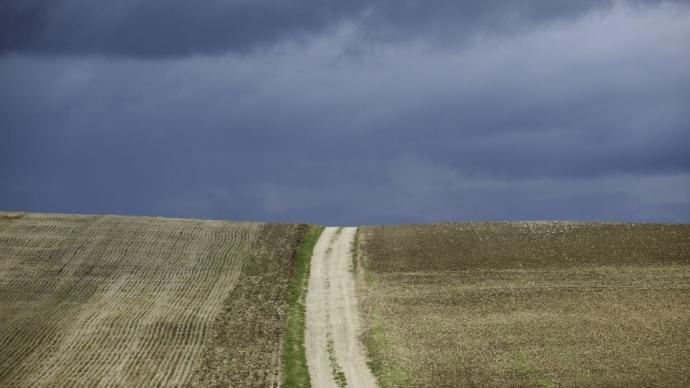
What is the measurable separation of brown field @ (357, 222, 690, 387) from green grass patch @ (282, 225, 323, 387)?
3563 mm

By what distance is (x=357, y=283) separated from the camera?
2296 inches

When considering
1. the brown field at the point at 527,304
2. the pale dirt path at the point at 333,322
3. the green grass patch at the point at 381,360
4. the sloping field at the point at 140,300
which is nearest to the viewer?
the green grass patch at the point at 381,360

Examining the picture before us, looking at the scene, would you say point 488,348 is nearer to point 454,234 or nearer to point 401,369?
point 401,369

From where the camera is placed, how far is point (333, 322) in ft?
160

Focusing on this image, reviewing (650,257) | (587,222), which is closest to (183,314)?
(650,257)

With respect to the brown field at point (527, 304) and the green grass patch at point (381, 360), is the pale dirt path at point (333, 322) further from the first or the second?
the brown field at point (527, 304)

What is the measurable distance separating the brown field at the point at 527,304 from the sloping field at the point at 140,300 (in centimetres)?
708

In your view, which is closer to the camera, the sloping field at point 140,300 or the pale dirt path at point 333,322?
the pale dirt path at point 333,322

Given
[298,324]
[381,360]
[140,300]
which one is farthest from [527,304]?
[140,300]

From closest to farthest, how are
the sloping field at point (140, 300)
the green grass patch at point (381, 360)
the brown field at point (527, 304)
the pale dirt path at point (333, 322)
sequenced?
the green grass patch at point (381, 360) → the brown field at point (527, 304) → the pale dirt path at point (333, 322) → the sloping field at point (140, 300)

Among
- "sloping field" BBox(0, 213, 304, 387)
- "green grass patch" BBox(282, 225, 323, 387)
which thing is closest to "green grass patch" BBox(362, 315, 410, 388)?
"green grass patch" BBox(282, 225, 323, 387)

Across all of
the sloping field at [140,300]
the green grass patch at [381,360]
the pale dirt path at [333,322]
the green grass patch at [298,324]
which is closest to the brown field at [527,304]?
the green grass patch at [381,360]

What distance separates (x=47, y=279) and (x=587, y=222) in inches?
1804

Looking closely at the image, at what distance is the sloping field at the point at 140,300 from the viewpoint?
1587 inches
